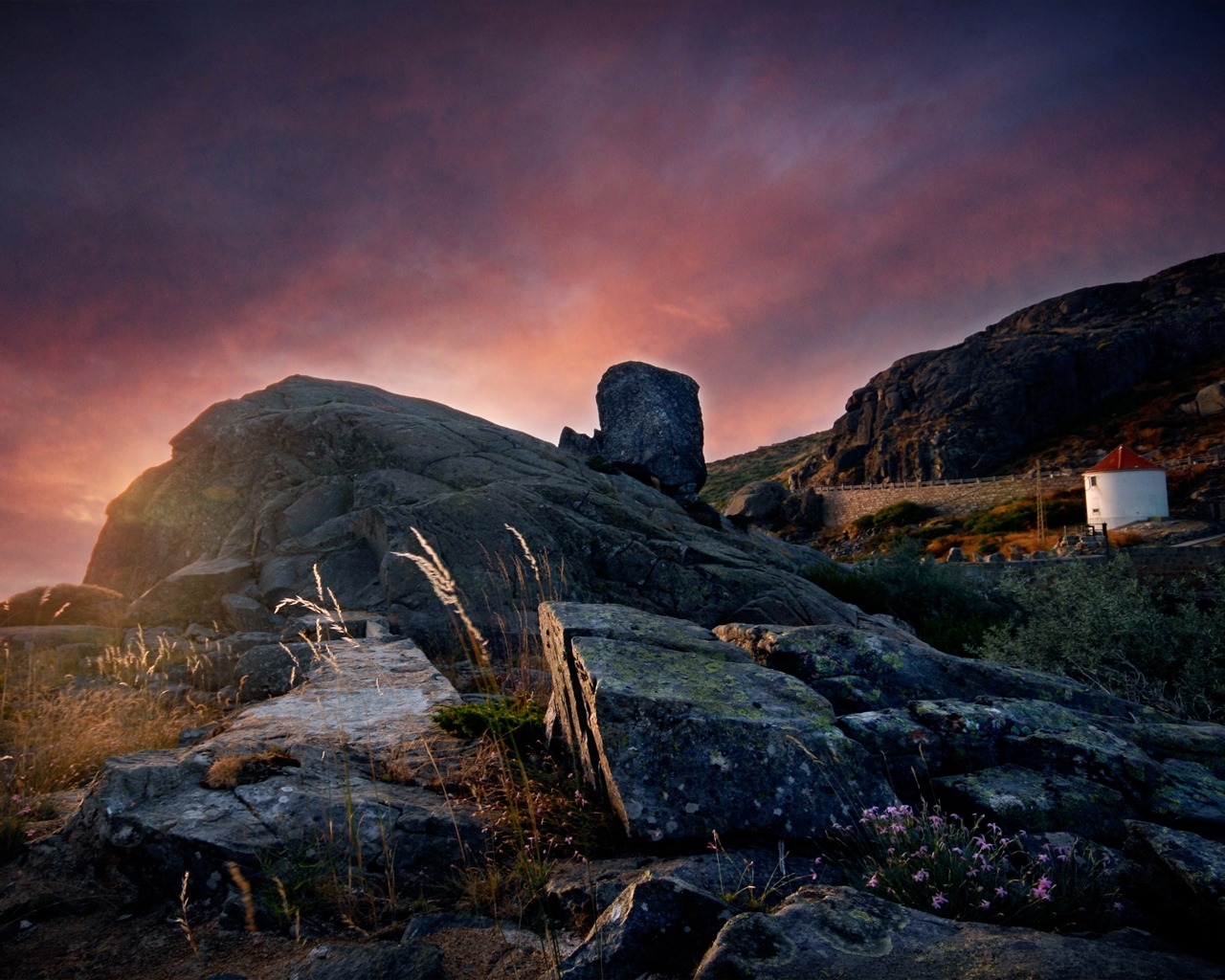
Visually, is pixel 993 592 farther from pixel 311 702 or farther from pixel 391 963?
pixel 391 963

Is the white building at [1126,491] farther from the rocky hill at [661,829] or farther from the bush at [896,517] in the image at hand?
the rocky hill at [661,829]

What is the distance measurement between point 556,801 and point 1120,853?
3876 millimetres

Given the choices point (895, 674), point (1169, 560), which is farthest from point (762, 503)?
point (895, 674)

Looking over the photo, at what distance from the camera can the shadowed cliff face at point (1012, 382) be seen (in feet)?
334

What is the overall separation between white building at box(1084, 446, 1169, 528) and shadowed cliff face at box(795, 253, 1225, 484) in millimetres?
39659

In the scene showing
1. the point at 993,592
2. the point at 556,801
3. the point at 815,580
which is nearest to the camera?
the point at 556,801

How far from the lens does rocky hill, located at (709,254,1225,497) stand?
9988 cm

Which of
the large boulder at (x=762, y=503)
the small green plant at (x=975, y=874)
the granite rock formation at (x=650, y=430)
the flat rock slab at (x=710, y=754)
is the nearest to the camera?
the small green plant at (x=975, y=874)

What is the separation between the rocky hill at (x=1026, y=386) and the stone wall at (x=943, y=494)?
20557mm

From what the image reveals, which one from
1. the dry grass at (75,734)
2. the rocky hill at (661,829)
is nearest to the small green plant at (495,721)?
the rocky hill at (661,829)

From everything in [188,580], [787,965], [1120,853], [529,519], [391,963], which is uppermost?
[529,519]

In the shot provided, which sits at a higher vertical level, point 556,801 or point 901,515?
point 901,515

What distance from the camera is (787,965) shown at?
2.55m

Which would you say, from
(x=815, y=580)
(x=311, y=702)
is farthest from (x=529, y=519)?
(x=815, y=580)
